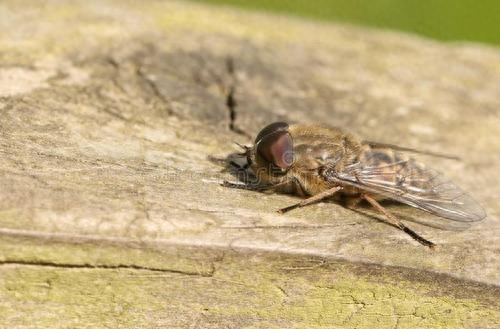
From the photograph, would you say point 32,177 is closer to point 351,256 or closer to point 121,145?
point 121,145

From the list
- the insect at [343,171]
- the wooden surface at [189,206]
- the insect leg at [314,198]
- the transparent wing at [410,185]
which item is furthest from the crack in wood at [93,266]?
the transparent wing at [410,185]

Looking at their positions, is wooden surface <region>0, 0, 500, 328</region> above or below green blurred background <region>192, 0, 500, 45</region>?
below

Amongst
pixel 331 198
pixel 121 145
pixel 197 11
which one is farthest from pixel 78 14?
pixel 331 198

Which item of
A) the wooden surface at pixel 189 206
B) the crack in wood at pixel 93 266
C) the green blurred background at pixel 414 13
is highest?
the green blurred background at pixel 414 13

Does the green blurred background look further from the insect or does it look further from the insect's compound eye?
the insect's compound eye

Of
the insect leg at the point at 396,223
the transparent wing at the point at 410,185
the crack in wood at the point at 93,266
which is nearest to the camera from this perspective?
the crack in wood at the point at 93,266

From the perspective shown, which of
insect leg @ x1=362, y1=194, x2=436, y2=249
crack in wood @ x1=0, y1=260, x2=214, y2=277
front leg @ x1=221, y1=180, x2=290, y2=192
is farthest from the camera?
front leg @ x1=221, y1=180, x2=290, y2=192

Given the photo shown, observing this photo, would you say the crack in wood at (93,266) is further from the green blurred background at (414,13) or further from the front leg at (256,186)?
the green blurred background at (414,13)

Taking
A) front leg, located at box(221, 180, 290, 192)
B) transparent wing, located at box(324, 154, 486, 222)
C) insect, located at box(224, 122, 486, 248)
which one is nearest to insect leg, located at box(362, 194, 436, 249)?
insect, located at box(224, 122, 486, 248)
